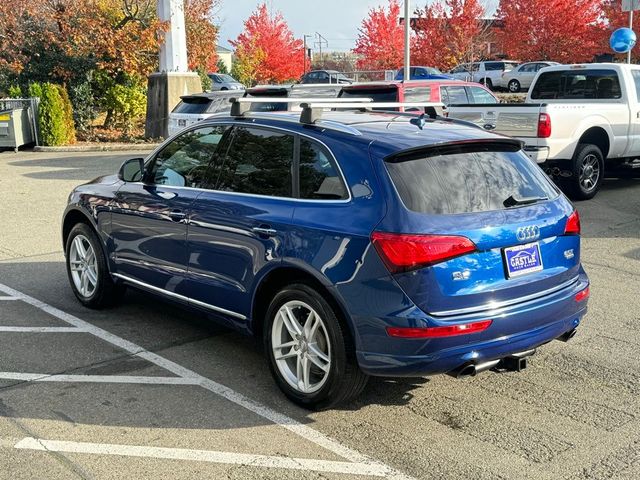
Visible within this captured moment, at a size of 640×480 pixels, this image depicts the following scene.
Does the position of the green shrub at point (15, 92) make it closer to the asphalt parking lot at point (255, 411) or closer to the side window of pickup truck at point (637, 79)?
the asphalt parking lot at point (255, 411)

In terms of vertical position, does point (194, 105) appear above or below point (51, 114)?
above

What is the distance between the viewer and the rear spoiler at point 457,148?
4.17 metres

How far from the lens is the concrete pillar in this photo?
2075cm

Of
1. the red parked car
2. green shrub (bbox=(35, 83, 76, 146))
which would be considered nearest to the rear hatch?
the red parked car

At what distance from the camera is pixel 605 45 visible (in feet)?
117

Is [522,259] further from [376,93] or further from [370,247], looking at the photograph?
[376,93]

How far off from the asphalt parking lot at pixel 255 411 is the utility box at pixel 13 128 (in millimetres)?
14384

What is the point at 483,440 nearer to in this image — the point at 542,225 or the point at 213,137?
the point at 542,225

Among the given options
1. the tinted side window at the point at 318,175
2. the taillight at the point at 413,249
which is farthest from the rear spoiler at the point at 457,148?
the taillight at the point at 413,249

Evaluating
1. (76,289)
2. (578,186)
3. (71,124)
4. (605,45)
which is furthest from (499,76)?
(76,289)

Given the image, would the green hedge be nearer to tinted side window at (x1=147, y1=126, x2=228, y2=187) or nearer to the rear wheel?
tinted side window at (x1=147, y1=126, x2=228, y2=187)

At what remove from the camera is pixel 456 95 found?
13.8 meters

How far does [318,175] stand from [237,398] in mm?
1483

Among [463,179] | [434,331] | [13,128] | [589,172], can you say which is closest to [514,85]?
[13,128]
